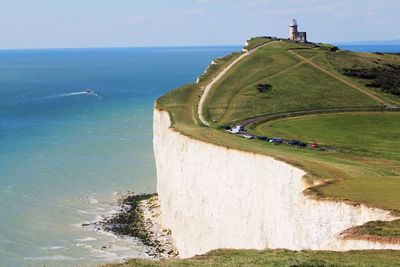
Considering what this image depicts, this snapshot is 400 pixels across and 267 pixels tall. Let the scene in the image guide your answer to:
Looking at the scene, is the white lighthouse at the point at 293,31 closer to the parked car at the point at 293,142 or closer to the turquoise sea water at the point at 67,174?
the turquoise sea water at the point at 67,174

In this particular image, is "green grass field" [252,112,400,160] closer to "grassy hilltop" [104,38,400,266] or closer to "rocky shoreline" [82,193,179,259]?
"grassy hilltop" [104,38,400,266]

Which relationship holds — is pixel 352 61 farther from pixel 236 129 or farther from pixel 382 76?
pixel 236 129

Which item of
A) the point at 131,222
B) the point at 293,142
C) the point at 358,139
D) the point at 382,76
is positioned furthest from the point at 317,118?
the point at 131,222

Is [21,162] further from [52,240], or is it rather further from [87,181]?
[52,240]

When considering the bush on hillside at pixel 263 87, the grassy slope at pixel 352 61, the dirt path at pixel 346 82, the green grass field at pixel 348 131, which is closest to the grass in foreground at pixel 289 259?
the green grass field at pixel 348 131

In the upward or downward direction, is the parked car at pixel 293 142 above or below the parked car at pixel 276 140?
below

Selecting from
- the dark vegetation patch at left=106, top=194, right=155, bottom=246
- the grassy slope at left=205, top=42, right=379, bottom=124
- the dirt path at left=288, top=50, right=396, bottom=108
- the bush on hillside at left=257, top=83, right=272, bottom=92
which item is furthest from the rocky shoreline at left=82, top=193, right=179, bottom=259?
the dirt path at left=288, top=50, right=396, bottom=108
